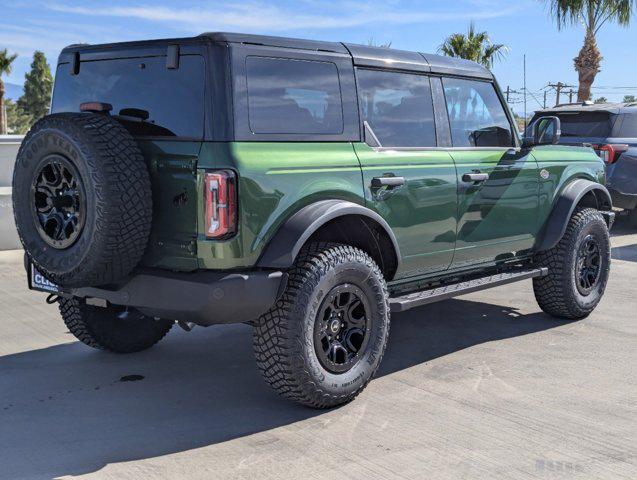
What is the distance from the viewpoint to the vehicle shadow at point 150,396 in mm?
3691

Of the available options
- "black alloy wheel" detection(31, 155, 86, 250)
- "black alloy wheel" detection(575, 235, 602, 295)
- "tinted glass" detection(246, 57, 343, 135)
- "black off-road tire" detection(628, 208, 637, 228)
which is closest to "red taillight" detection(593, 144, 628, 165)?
"black off-road tire" detection(628, 208, 637, 228)

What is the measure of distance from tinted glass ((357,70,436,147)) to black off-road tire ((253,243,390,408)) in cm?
87

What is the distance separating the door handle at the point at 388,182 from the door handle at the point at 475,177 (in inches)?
26.0

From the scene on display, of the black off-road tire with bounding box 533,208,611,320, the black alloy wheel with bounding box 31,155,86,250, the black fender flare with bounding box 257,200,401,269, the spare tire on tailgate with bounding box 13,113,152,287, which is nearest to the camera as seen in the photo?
the spare tire on tailgate with bounding box 13,113,152,287

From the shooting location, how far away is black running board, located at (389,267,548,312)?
4.60 metres

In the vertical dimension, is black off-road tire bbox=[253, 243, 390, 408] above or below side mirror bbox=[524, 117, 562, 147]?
below

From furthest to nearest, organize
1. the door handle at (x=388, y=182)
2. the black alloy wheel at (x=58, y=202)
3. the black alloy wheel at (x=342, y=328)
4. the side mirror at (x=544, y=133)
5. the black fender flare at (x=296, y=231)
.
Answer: the side mirror at (x=544, y=133) → the door handle at (x=388, y=182) → the black alloy wheel at (x=342, y=328) → the black fender flare at (x=296, y=231) → the black alloy wheel at (x=58, y=202)

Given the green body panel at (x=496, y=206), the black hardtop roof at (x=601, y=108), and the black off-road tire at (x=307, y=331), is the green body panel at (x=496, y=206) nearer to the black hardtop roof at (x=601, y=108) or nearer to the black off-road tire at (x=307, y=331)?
the black off-road tire at (x=307, y=331)

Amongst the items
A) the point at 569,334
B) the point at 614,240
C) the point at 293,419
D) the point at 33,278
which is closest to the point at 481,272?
the point at 569,334

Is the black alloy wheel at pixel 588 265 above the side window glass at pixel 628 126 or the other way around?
the other way around

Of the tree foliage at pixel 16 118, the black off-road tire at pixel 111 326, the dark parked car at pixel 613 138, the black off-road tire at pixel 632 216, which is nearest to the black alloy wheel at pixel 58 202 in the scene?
the black off-road tire at pixel 111 326

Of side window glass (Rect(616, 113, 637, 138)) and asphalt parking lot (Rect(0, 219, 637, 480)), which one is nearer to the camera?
asphalt parking lot (Rect(0, 219, 637, 480))

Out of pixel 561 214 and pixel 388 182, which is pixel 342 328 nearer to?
pixel 388 182

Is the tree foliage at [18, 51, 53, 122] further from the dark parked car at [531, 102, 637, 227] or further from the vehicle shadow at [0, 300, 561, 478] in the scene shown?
the vehicle shadow at [0, 300, 561, 478]
